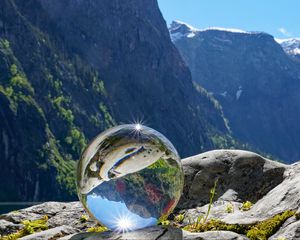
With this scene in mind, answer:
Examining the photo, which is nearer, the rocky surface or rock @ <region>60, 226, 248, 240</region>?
rock @ <region>60, 226, 248, 240</region>

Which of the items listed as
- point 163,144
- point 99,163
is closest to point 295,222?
point 163,144

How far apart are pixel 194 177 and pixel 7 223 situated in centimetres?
482

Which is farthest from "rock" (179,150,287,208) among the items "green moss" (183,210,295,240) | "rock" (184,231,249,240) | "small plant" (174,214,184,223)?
"rock" (184,231,249,240)

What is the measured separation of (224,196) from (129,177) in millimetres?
5028

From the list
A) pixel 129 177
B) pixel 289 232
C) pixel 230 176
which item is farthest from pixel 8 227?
pixel 289 232

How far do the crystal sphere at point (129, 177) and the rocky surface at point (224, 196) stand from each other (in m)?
0.69

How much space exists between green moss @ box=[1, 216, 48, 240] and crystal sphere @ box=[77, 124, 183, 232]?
2.24 meters

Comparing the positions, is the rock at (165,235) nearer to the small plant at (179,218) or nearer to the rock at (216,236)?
the rock at (216,236)

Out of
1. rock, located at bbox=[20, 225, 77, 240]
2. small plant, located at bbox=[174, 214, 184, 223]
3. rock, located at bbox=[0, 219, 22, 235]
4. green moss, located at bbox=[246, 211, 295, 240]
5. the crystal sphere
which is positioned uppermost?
the crystal sphere

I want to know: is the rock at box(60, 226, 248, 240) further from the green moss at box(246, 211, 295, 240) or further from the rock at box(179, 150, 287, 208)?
the rock at box(179, 150, 287, 208)

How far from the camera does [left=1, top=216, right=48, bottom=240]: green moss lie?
1051cm

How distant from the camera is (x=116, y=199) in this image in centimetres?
862

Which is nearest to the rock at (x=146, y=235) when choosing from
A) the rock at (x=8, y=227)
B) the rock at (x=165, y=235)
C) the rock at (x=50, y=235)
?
the rock at (x=165, y=235)

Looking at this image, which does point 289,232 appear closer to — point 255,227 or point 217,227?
point 255,227
